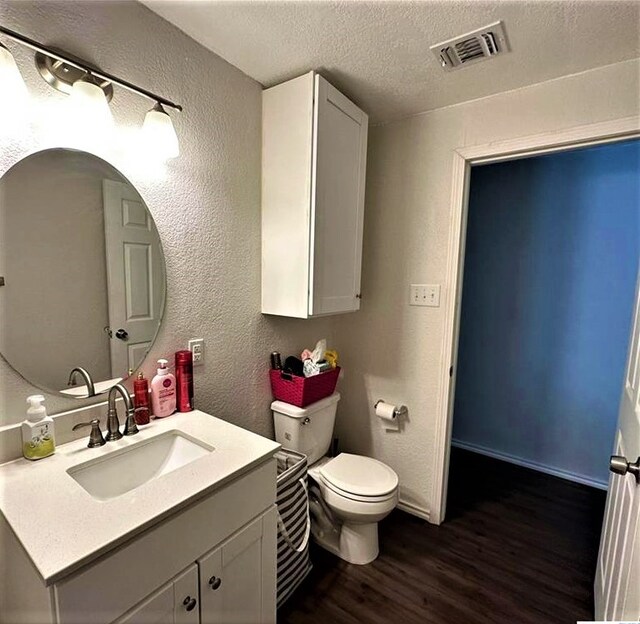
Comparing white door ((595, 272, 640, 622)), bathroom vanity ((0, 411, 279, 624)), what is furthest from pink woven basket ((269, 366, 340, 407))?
white door ((595, 272, 640, 622))

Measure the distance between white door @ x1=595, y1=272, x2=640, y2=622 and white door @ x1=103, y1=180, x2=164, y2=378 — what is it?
1537 millimetres

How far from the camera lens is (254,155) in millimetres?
1635

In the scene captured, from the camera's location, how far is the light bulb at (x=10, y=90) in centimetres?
87

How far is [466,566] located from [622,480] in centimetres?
86

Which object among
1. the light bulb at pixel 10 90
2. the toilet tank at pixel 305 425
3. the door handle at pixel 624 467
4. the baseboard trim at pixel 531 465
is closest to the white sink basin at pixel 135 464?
the toilet tank at pixel 305 425

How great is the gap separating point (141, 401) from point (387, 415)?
1305mm

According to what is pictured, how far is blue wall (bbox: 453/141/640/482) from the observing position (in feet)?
7.37

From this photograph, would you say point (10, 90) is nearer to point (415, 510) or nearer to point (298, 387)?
point (298, 387)

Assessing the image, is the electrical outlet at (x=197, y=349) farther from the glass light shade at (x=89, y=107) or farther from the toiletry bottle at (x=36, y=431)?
the glass light shade at (x=89, y=107)

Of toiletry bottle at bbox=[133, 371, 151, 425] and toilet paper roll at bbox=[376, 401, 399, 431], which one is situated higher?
toiletry bottle at bbox=[133, 371, 151, 425]

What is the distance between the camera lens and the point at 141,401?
4.08 ft

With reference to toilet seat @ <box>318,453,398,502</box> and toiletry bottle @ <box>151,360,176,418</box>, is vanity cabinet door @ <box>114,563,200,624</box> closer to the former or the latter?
toiletry bottle @ <box>151,360,176,418</box>

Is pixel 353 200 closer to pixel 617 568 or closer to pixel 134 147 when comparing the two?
pixel 134 147

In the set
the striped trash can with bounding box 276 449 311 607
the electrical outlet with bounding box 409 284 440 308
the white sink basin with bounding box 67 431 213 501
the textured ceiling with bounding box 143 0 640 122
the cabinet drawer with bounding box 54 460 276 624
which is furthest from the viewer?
the electrical outlet with bounding box 409 284 440 308
